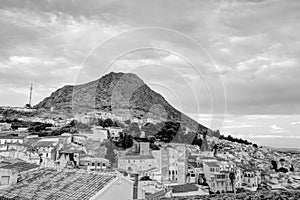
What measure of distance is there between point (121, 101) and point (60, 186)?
371 feet

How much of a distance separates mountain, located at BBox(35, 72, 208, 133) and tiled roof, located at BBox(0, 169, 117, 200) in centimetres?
8826

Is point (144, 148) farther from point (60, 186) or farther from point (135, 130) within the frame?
point (60, 186)

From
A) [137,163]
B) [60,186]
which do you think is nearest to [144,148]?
[137,163]

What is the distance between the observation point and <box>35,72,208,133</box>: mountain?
10956cm

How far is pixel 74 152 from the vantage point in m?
38.5

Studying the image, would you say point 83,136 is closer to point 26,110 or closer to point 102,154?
point 102,154

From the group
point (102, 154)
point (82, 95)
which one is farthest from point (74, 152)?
point (82, 95)

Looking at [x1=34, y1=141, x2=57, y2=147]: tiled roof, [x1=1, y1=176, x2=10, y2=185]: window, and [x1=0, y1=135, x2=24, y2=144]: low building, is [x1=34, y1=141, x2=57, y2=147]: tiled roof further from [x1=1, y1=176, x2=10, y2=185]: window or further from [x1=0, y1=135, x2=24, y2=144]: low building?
[x1=1, y1=176, x2=10, y2=185]: window

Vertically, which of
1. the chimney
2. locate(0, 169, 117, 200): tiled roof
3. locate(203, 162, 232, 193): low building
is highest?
the chimney

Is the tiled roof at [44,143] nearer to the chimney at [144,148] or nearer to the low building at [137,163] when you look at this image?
the low building at [137,163]

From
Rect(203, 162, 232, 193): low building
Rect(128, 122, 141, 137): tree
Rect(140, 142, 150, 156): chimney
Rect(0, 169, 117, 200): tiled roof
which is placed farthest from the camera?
Rect(128, 122, 141, 137): tree

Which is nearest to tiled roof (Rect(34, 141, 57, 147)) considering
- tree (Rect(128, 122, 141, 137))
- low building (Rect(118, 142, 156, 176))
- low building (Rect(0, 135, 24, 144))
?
low building (Rect(0, 135, 24, 144))

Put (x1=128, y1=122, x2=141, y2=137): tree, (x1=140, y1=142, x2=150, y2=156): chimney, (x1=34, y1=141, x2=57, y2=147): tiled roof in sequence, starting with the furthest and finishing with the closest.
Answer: (x1=128, y1=122, x2=141, y2=137): tree
(x1=140, y1=142, x2=150, y2=156): chimney
(x1=34, y1=141, x2=57, y2=147): tiled roof

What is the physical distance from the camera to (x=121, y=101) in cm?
12331
